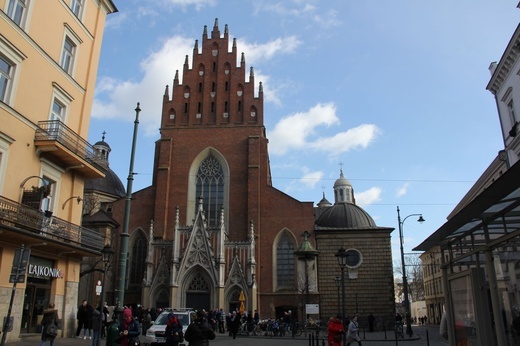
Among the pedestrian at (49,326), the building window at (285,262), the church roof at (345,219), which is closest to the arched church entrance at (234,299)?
the building window at (285,262)

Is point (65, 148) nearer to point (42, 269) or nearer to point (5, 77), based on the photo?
point (5, 77)

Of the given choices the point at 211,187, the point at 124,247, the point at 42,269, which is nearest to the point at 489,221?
the point at 124,247

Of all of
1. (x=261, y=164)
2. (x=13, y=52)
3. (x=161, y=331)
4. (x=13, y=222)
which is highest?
(x=261, y=164)

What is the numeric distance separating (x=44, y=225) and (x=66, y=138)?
146 inches

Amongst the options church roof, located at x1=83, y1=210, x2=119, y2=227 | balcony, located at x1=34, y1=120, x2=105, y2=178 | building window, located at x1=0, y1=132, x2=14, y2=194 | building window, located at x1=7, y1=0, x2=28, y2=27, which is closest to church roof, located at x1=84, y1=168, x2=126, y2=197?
church roof, located at x1=83, y1=210, x2=119, y2=227

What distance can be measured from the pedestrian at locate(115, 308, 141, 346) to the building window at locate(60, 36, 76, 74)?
460 inches

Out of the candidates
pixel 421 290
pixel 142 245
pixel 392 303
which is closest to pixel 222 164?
pixel 142 245

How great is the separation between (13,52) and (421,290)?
8082cm

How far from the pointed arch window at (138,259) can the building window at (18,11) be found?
70.5ft

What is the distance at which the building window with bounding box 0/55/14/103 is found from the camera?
50.6 feet

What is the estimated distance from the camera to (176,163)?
37.4 meters

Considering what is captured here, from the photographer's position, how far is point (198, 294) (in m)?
32.0

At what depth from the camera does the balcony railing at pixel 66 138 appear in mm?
16844

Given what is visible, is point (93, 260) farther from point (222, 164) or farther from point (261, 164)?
point (261, 164)
